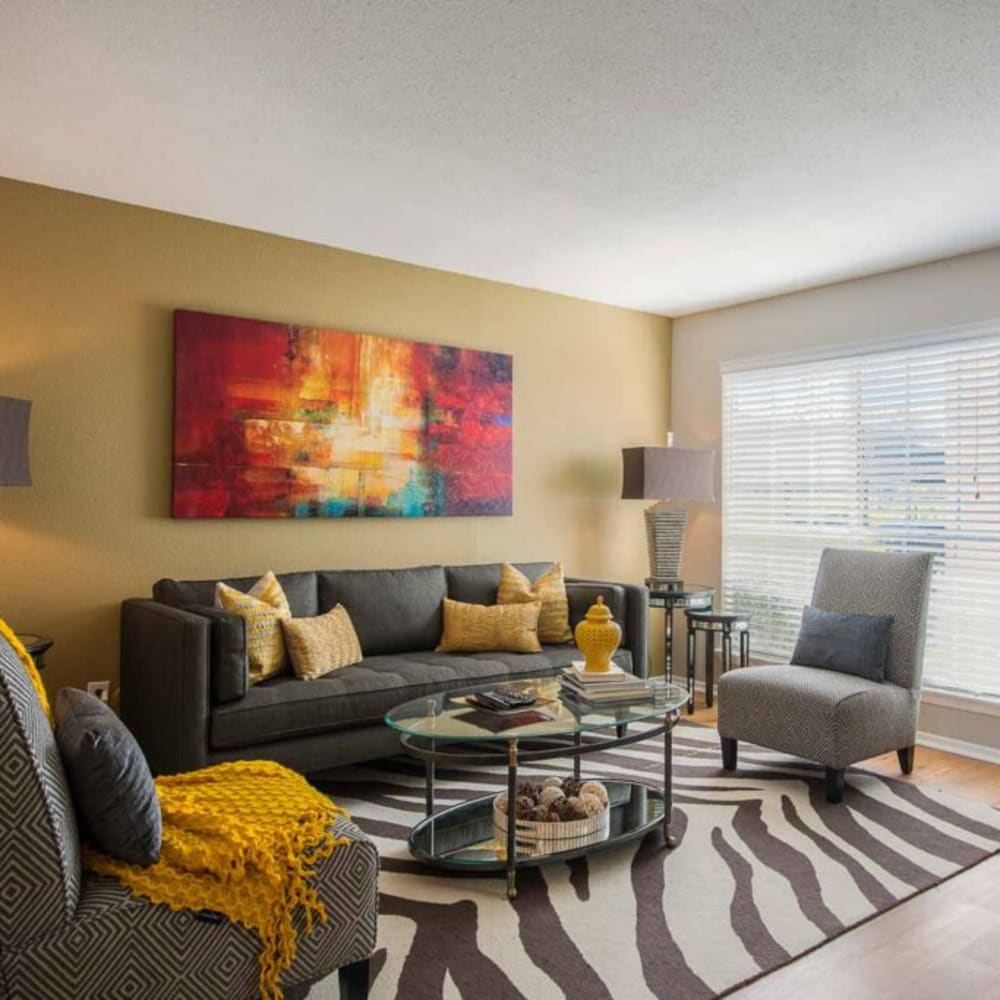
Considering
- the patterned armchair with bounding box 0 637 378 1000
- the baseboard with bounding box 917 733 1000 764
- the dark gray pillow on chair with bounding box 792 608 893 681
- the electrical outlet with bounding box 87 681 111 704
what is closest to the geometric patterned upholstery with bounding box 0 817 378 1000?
the patterned armchair with bounding box 0 637 378 1000

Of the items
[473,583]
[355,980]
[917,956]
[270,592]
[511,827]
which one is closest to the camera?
[355,980]

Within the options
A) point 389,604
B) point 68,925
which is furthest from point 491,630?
point 68,925

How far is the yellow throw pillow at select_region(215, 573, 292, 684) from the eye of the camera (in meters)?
3.55

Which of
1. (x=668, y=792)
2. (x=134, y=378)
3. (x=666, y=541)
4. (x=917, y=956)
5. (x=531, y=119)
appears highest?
(x=531, y=119)

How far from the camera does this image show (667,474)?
5.23 metres

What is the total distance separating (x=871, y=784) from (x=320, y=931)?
2753 millimetres

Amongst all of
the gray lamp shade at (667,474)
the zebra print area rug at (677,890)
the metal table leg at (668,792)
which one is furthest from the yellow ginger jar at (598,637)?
the gray lamp shade at (667,474)

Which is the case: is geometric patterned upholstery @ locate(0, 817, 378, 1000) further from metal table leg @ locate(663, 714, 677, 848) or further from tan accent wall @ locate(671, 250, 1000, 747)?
tan accent wall @ locate(671, 250, 1000, 747)

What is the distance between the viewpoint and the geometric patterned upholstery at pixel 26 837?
1560mm

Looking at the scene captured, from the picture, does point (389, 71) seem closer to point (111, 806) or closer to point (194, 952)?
point (111, 806)

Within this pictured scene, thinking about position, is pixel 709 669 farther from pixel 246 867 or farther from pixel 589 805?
pixel 246 867

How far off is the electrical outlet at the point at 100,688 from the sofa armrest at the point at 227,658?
32.4 inches

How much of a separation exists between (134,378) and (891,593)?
3.50m

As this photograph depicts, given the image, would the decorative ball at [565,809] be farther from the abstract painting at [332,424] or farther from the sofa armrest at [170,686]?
the abstract painting at [332,424]
